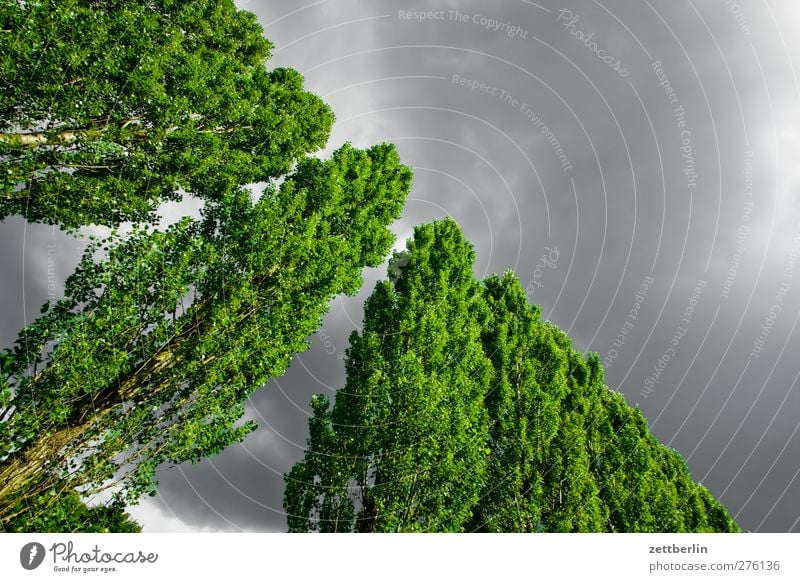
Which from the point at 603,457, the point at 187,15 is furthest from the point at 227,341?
the point at 603,457

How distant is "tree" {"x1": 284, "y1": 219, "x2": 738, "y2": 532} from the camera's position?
9.55 meters

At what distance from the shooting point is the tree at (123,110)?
864cm

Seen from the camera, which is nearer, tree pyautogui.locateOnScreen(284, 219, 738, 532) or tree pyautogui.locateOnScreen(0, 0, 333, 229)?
tree pyautogui.locateOnScreen(0, 0, 333, 229)

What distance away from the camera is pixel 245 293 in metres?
9.44

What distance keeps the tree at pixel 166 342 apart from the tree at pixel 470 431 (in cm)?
229

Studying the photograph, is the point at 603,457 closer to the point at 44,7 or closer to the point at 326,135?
the point at 326,135

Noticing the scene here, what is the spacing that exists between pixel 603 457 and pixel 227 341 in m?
15.6

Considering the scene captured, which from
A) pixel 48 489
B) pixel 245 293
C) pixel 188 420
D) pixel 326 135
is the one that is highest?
pixel 326 135

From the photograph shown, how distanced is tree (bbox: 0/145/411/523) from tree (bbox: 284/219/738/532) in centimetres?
229

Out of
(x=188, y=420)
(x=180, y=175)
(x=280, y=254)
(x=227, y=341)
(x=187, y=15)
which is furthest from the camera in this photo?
(x=187, y=15)

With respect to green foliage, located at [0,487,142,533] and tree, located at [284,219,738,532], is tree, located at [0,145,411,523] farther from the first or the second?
tree, located at [284,219,738,532]

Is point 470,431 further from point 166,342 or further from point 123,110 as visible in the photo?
point 123,110
